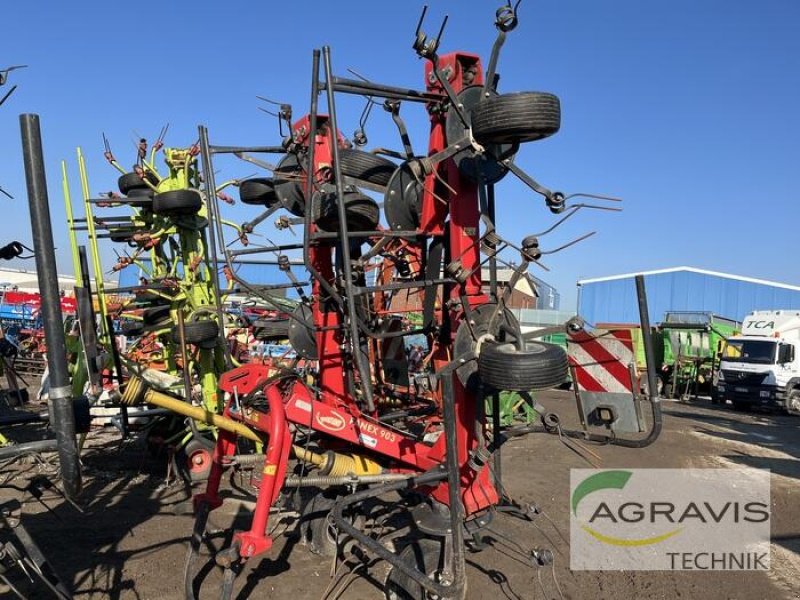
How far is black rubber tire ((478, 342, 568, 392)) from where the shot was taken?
295 centimetres

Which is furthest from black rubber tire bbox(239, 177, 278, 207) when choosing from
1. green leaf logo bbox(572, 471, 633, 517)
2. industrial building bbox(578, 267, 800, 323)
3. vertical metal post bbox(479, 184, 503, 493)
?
industrial building bbox(578, 267, 800, 323)

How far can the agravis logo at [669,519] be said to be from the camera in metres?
5.19

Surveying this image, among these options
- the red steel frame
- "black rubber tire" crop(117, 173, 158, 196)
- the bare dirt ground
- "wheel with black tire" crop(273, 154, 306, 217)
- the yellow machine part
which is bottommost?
the bare dirt ground

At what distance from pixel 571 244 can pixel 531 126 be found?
0.70 m

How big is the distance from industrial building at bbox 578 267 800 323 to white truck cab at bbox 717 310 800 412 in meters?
13.1

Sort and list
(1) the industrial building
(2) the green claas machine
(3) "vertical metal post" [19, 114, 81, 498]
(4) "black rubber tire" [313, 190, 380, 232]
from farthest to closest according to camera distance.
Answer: (1) the industrial building → (2) the green claas machine → (4) "black rubber tire" [313, 190, 380, 232] → (3) "vertical metal post" [19, 114, 81, 498]

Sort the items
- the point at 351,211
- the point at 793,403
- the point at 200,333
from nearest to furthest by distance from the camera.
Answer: the point at 351,211 → the point at 200,333 → the point at 793,403

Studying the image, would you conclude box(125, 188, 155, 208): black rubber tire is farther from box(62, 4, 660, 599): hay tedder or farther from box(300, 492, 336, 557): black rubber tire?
box(300, 492, 336, 557): black rubber tire

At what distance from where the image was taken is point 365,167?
15.2ft

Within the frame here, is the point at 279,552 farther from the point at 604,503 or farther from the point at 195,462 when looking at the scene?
the point at 604,503

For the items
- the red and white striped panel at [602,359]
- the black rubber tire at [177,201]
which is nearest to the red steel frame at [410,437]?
the red and white striped panel at [602,359]

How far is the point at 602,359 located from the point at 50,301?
3.22 metres

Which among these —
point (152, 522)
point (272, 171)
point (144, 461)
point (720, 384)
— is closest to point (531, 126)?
point (272, 171)

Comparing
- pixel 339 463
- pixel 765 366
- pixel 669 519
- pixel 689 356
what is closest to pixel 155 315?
pixel 339 463
